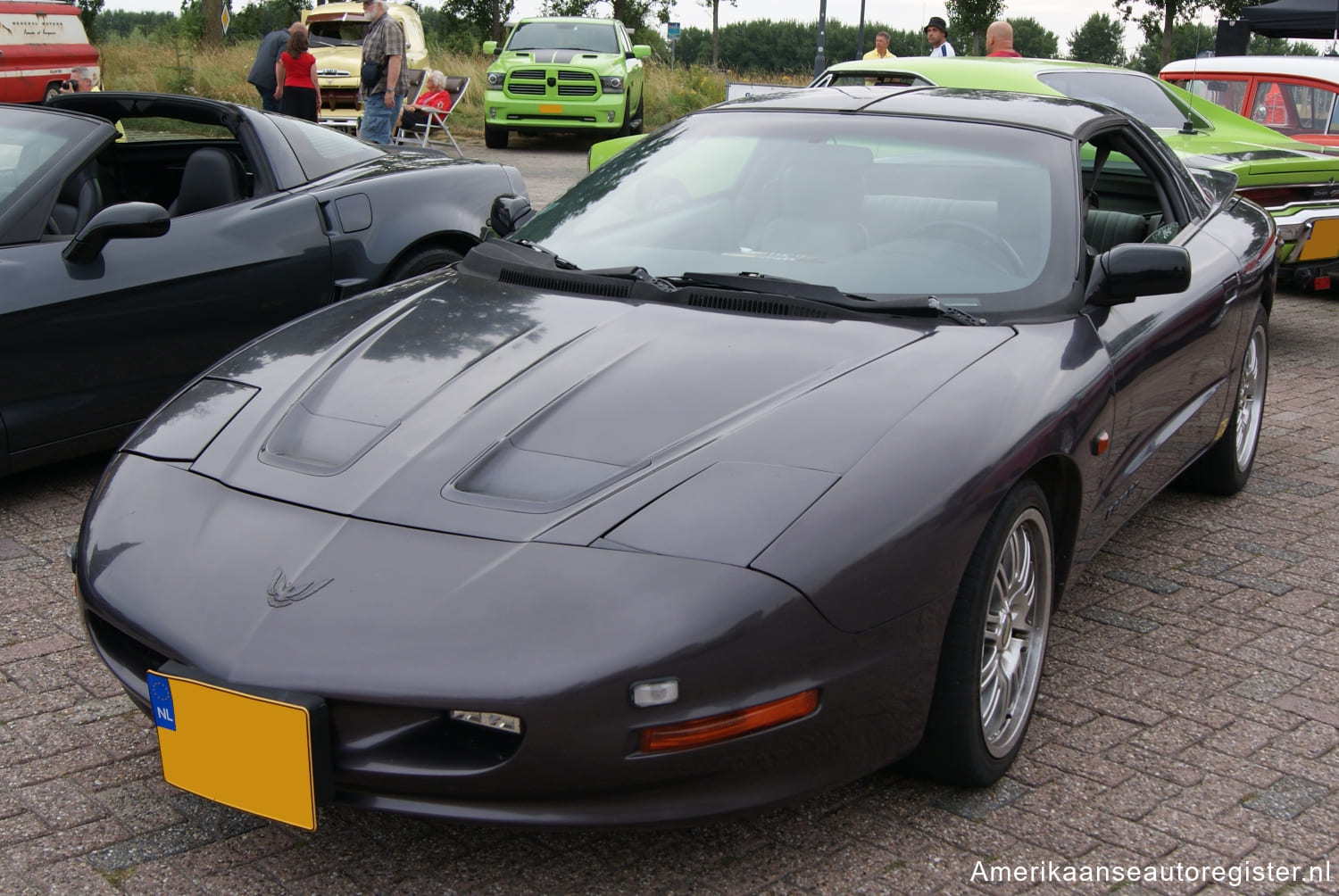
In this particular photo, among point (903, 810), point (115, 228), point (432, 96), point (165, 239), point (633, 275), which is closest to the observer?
point (903, 810)

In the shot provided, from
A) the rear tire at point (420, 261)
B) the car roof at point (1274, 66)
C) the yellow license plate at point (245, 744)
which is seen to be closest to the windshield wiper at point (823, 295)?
the yellow license plate at point (245, 744)

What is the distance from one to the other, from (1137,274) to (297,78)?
437 inches

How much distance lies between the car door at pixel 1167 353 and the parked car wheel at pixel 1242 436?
0.27 meters

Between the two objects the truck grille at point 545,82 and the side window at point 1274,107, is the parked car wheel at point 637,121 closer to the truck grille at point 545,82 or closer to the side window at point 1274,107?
the truck grille at point 545,82

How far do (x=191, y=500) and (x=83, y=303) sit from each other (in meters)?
2.16

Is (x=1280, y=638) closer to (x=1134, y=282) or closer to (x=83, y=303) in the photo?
(x=1134, y=282)

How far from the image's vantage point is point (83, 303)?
4.36 meters

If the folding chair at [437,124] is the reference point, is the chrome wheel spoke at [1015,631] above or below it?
below

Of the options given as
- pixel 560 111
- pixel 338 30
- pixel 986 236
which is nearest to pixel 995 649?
pixel 986 236

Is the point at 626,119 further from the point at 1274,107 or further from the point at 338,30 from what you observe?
the point at 1274,107

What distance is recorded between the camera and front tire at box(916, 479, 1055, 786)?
2514 mm

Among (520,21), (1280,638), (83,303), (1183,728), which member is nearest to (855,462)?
(1183,728)

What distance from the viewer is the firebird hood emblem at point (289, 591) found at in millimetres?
2213

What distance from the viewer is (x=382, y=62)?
37.9 feet
